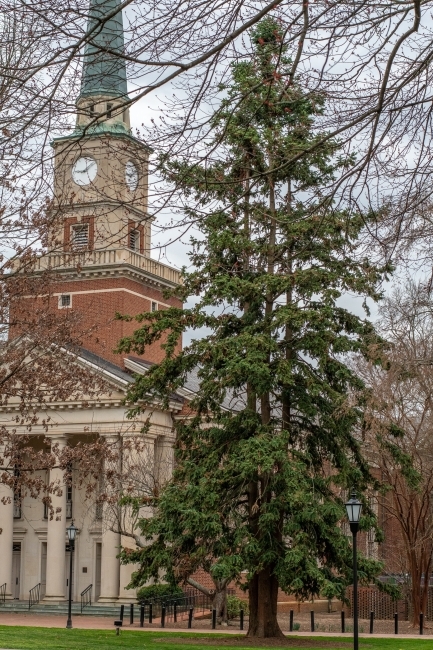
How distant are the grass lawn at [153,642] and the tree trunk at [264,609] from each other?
1.77 feet

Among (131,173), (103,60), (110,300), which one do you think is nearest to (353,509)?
(131,173)

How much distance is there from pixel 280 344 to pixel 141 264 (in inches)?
982

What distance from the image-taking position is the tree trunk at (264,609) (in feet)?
94.4

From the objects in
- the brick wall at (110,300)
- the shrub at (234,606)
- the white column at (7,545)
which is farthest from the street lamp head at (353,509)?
the white column at (7,545)

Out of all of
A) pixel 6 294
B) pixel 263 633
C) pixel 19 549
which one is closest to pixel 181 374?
pixel 263 633

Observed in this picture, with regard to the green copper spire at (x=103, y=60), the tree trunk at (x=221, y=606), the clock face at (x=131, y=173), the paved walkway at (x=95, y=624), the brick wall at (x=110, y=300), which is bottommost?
the paved walkway at (x=95, y=624)

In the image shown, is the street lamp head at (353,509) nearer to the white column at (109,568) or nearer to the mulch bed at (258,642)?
the mulch bed at (258,642)

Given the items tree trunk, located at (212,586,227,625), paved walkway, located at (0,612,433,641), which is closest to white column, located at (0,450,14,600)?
paved walkway, located at (0,612,433,641)

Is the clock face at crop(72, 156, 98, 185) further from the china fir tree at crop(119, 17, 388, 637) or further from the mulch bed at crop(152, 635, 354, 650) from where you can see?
the mulch bed at crop(152, 635, 354, 650)

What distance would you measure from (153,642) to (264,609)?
3.22 m

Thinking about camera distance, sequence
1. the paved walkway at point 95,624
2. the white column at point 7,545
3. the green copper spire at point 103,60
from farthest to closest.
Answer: the white column at point 7,545
the paved walkway at point 95,624
the green copper spire at point 103,60

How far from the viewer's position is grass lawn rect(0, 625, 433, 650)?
2503 cm

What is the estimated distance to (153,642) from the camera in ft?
90.9

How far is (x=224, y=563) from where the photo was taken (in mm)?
26797
